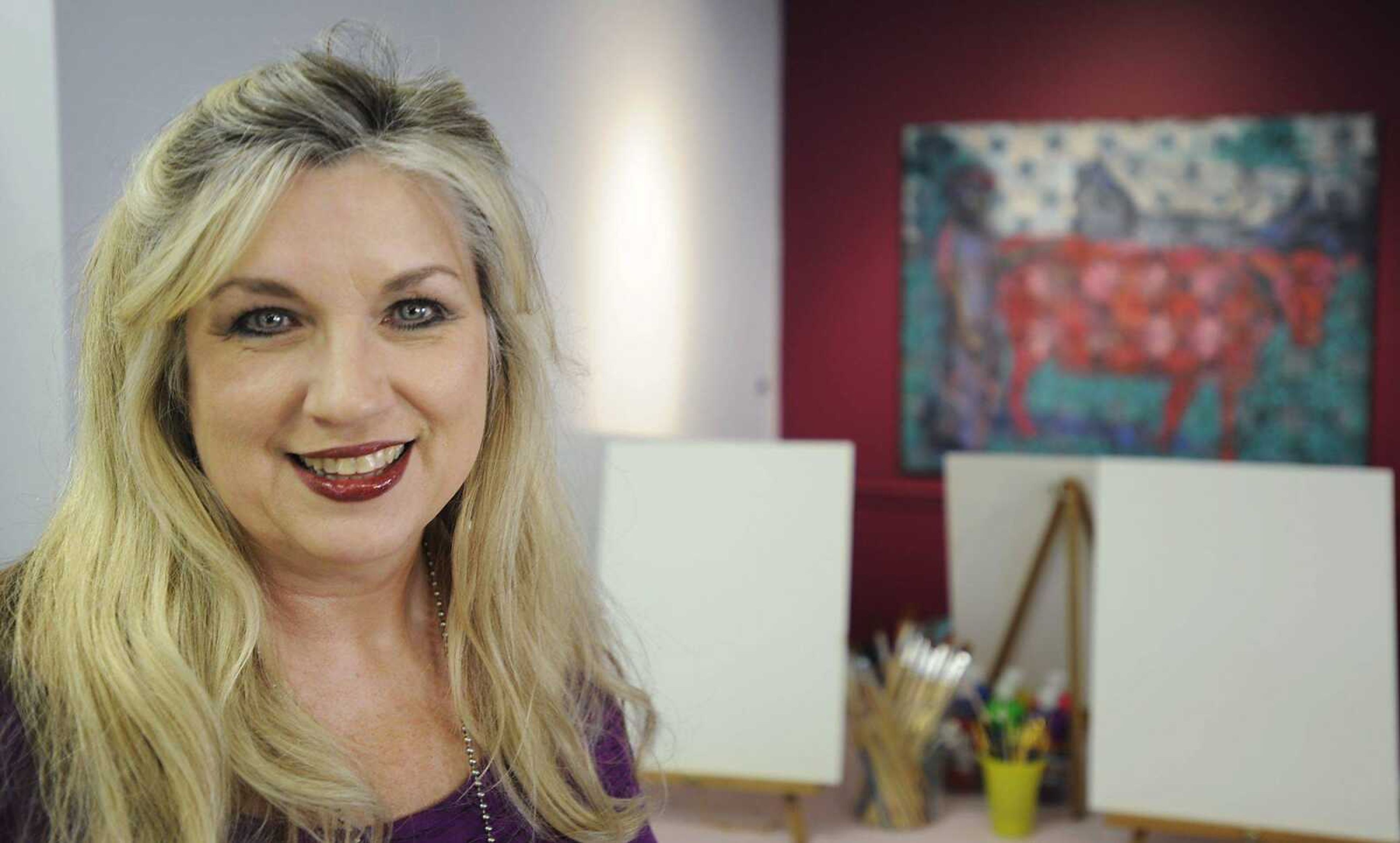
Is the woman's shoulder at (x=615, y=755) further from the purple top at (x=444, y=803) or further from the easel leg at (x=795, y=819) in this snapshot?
the easel leg at (x=795, y=819)

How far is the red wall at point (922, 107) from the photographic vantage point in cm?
461

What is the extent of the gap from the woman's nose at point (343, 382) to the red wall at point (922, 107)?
164 inches

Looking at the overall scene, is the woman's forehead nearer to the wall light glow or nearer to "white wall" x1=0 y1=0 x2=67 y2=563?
"white wall" x1=0 y1=0 x2=67 y2=563

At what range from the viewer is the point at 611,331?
3.22 m

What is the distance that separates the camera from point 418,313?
1.05 meters

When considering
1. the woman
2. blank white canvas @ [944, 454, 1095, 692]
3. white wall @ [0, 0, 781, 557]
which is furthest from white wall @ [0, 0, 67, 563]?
blank white canvas @ [944, 454, 1095, 692]

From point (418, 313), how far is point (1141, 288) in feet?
13.6

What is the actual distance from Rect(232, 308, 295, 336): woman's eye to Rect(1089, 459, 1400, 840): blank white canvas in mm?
2021

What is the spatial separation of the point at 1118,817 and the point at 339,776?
197 cm

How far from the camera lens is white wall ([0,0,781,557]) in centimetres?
152

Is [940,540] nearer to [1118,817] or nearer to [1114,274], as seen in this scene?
[1114,274]

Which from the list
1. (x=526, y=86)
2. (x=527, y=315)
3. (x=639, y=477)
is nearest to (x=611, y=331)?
(x=639, y=477)

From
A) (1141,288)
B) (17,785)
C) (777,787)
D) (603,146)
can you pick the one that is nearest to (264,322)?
(17,785)

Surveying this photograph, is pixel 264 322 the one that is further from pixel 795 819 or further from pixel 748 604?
pixel 795 819
